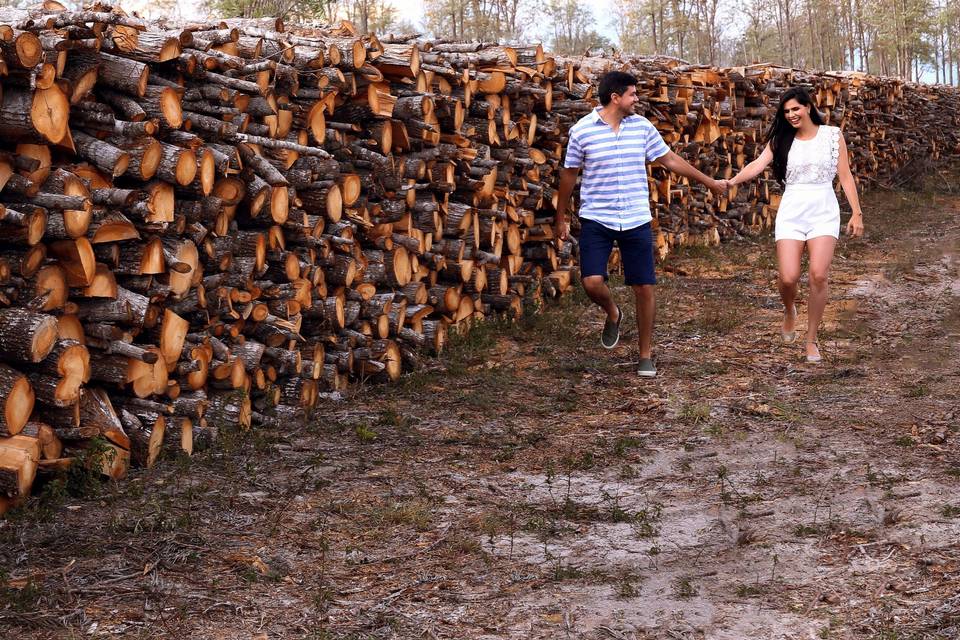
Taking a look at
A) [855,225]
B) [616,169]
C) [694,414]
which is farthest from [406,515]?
[855,225]

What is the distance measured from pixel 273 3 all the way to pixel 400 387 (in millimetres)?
21728

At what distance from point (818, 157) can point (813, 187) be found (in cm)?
21

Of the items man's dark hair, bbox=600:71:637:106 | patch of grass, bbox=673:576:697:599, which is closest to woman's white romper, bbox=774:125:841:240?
man's dark hair, bbox=600:71:637:106

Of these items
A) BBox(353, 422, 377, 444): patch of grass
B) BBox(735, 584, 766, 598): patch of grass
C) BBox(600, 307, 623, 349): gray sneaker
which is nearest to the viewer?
BBox(735, 584, 766, 598): patch of grass

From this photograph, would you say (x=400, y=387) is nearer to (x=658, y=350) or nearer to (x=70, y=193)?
(x=658, y=350)

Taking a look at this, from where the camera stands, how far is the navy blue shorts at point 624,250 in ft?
23.4

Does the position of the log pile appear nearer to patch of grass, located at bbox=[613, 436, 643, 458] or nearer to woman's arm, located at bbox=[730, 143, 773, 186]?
woman's arm, located at bbox=[730, 143, 773, 186]

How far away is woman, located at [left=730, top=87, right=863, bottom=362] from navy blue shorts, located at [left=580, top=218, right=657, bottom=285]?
93cm

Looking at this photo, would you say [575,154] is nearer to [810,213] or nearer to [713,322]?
[810,213]

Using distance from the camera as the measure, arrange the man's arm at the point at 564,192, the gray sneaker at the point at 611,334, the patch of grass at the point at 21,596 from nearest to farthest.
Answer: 1. the patch of grass at the point at 21,596
2. the man's arm at the point at 564,192
3. the gray sneaker at the point at 611,334

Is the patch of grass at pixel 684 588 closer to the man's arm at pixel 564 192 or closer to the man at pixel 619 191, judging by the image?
the man at pixel 619 191

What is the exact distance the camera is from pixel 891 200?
1750 cm

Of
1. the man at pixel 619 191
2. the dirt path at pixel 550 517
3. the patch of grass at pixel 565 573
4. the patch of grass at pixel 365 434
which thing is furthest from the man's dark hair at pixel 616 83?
the patch of grass at pixel 565 573

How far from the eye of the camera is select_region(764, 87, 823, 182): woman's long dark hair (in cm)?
716
